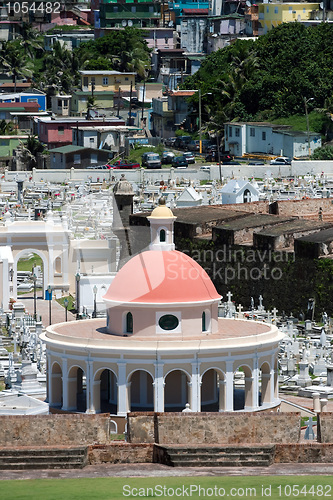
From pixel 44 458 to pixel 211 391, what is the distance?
32.7ft

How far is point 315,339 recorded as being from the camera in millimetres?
67188

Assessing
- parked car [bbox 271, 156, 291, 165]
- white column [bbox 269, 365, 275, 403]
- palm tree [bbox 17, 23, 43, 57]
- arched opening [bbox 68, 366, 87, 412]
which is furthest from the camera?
palm tree [bbox 17, 23, 43, 57]

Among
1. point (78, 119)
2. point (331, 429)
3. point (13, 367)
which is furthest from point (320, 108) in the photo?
point (331, 429)

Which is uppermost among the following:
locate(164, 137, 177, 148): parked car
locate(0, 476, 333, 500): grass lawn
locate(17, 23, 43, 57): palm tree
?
locate(17, 23, 43, 57): palm tree

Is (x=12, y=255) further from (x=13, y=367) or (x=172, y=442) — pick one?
(x=172, y=442)

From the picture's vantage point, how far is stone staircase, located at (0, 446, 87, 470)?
43.9 metres

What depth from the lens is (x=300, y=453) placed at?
4447 centimetres

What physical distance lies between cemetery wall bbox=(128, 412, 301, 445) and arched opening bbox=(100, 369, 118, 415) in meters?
6.32

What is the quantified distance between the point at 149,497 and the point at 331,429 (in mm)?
6813

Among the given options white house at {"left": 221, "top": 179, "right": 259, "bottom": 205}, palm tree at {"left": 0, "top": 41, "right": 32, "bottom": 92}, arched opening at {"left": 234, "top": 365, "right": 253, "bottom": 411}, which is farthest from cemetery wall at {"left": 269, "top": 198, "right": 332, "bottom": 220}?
palm tree at {"left": 0, "top": 41, "right": 32, "bottom": 92}

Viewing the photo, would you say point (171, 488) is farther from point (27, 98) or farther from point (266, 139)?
point (27, 98)

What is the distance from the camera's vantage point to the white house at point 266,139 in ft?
397

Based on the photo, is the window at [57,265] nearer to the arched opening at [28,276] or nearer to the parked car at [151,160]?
the arched opening at [28,276]

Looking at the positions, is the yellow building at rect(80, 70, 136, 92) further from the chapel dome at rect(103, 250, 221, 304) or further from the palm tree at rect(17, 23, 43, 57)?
the chapel dome at rect(103, 250, 221, 304)
